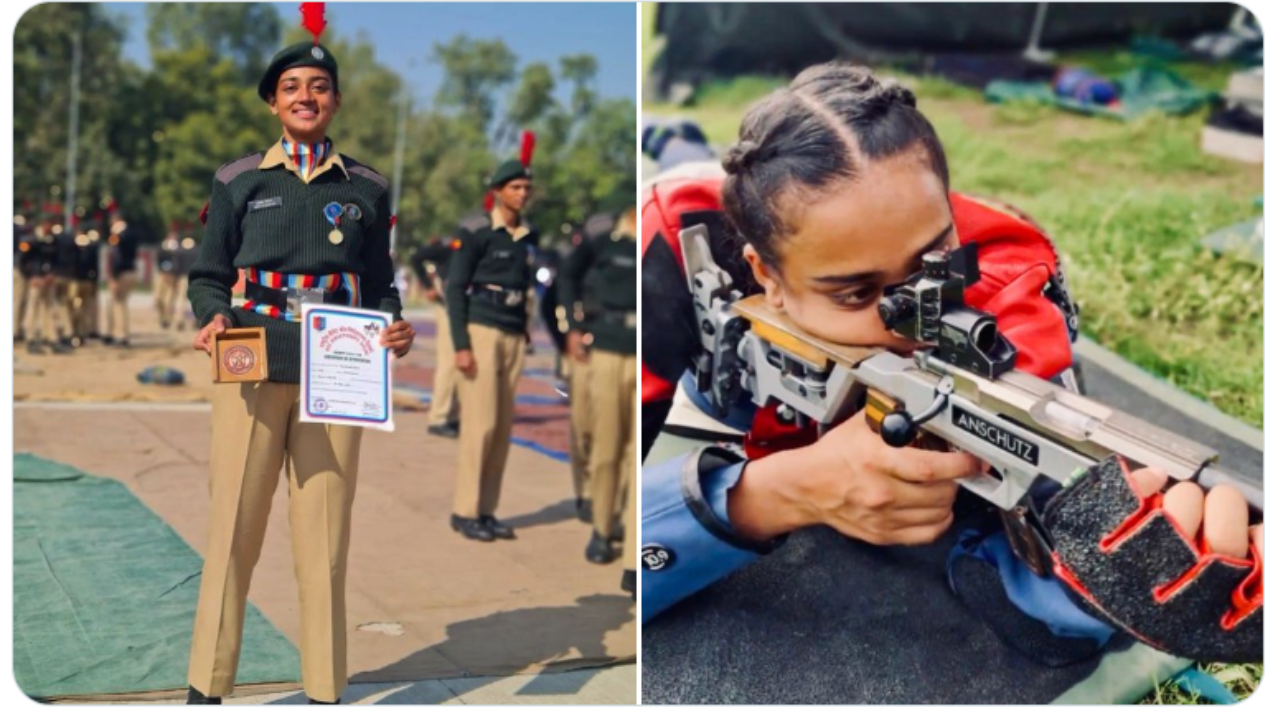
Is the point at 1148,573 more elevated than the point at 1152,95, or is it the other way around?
the point at 1152,95

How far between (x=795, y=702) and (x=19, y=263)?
180 inches

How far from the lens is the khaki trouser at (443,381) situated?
578 centimetres

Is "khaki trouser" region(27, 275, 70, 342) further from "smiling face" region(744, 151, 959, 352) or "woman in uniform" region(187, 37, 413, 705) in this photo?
"smiling face" region(744, 151, 959, 352)

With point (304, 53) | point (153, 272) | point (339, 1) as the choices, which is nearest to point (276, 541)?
point (304, 53)

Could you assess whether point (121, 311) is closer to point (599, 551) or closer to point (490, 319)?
point (490, 319)

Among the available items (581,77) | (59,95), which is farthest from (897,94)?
(59,95)

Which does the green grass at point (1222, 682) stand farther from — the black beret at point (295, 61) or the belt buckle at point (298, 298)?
the black beret at point (295, 61)

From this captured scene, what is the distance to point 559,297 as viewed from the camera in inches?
206

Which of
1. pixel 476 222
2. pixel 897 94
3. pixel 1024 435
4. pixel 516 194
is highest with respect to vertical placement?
pixel 897 94

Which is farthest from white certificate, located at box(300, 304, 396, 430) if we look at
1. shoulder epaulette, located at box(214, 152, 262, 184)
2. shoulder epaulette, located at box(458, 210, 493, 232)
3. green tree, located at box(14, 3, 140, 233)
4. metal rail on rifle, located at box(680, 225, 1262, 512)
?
shoulder epaulette, located at box(458, 210, 493, 232)

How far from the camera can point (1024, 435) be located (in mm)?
3143

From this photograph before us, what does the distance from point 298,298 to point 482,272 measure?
1.74 metres

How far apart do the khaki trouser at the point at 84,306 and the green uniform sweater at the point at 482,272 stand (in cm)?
213

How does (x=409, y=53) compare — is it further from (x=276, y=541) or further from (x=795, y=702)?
(x=795, y=702)
